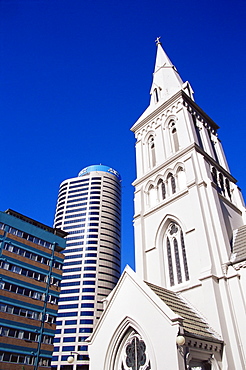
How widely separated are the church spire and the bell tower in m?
0.18

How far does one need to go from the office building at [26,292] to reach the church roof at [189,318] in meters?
35.0

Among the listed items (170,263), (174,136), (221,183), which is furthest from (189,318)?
(174,136)

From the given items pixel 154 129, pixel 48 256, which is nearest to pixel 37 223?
pixel 48 256

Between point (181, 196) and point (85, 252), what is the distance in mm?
84381

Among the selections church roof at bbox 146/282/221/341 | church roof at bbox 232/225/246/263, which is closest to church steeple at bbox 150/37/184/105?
church roof at bbox 232/225/246/263

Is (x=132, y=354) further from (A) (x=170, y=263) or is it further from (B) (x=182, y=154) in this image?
(B) (x=182, y=154)

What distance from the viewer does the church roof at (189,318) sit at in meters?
13.3

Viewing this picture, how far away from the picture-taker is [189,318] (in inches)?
570

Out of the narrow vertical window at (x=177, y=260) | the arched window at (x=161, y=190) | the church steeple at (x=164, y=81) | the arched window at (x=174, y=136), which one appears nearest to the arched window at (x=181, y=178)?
the arched window at (x=161, y=190)

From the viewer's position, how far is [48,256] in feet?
176

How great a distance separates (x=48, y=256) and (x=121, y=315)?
41.7 metres

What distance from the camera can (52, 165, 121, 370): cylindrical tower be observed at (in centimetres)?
8581

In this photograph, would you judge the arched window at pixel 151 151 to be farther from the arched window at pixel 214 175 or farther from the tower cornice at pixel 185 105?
the arched window at pixel 214 175

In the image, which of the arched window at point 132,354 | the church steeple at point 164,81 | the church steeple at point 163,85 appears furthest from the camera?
the church steeple at point 164,81
